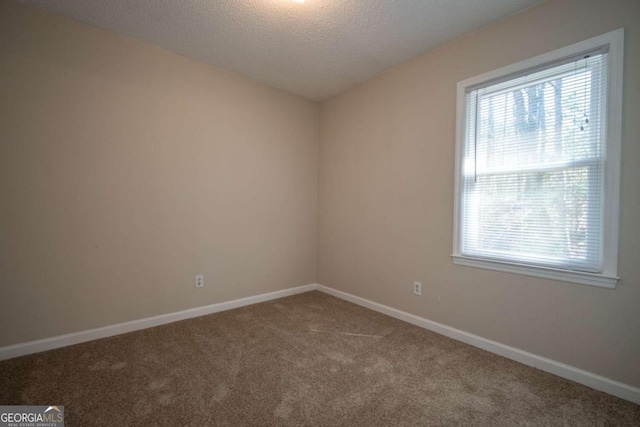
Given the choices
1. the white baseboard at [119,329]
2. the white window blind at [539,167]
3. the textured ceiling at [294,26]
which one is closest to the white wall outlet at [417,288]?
→ the white window blind at [539,167]

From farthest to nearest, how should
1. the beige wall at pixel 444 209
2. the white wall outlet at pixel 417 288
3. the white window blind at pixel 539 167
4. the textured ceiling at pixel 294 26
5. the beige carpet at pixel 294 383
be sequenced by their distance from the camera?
1. the white wall outlet at pixel 417 288
2. the textured ceiling at pixel 294 26
3. the white window blind at pixel 539 167
4. the beige wall at pixel 444 209
5. the beige carpet at pixel 294 383

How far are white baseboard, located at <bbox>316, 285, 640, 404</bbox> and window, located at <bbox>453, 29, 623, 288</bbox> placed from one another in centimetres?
60

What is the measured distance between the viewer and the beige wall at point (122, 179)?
2125mm

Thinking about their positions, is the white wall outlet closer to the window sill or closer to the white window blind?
the window sill

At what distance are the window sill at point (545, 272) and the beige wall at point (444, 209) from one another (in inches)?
1.7

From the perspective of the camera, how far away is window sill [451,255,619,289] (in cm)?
177

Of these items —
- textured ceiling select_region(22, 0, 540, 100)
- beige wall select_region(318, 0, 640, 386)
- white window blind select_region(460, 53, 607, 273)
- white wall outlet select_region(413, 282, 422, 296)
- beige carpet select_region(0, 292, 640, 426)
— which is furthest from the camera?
white wall outlet select_region(413, 282, 422, 296)

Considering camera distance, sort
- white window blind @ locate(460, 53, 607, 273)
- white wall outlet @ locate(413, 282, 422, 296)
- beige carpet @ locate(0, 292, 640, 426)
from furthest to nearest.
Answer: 1. white wall outlet @ locate(413, 282, 422, 296)
2. white window blind @ locate(460, 53, 607, 273)
3. beige carpet @ locate(0, 292, 640, 426)

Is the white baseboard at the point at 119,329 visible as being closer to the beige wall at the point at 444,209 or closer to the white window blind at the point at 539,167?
the beige wall at the point at 444,209

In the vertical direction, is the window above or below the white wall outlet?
above

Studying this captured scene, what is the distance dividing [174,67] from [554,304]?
12.5 feet

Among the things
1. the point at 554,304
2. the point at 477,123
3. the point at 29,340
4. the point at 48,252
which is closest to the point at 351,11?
the point at 477,123

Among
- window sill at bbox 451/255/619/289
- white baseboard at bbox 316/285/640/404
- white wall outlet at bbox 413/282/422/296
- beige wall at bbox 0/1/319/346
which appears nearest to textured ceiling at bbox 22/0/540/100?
beige wall at bbox 0/1/319/346

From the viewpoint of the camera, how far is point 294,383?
183cm
